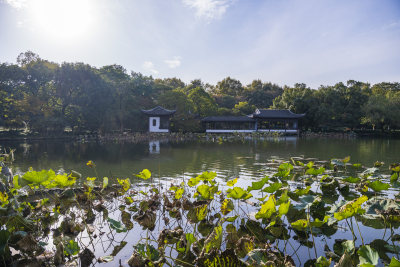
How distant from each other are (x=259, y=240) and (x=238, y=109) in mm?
32258

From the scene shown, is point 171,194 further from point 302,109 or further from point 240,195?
point 302,109

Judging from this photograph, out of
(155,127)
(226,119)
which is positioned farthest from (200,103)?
(155,127)

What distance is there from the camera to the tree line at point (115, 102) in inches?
857

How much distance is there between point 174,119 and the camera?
92.0ft

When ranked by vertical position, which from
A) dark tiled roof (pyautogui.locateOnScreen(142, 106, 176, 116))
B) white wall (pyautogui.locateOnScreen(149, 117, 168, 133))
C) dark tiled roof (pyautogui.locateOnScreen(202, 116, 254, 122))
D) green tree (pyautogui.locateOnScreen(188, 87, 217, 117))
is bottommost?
white wall (pyautogui.locateOnScreen(149, 117, 168, 133))

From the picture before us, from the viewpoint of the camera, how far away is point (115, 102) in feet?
82.8

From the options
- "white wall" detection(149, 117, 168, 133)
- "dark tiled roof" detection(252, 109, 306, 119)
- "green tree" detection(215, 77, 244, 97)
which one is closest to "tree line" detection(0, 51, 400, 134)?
"white wall" detection(149, 117, 168, 133)

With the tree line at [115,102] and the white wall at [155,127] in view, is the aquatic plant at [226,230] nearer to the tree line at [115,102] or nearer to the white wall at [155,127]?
the tree line at [115,102]

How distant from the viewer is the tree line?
857 inches

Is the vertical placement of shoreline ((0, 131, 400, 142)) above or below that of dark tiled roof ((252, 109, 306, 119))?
below

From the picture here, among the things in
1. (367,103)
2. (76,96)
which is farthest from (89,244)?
(367,103)

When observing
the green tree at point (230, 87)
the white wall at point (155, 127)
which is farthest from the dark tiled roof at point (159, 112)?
the green tree at point (230, 87)

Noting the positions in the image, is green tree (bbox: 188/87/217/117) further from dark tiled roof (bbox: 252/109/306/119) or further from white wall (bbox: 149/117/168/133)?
dark tiled roof (bbox: 252/109/306/119)

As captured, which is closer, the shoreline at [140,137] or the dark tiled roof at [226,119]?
the shoreline at [140,137]
